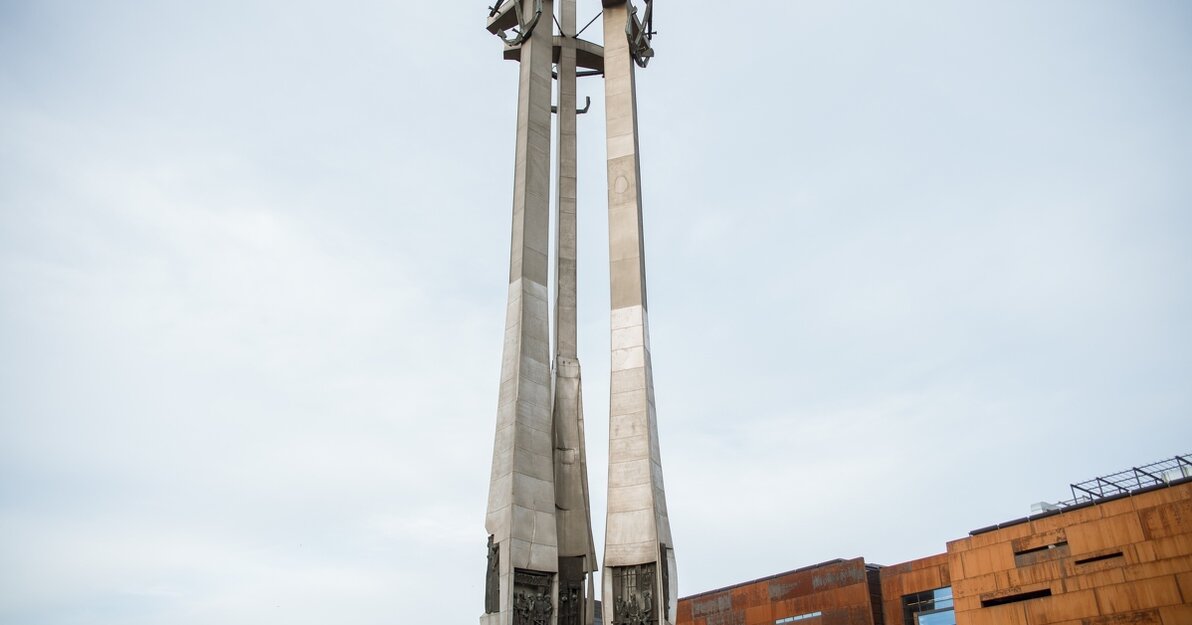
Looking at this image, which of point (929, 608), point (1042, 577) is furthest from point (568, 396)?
Result: point (929, 608)

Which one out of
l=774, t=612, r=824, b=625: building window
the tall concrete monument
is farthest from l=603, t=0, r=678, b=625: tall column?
l=774, t=612, r=824, b=625: building window

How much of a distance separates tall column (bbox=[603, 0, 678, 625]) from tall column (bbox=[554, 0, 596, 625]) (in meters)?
1.73

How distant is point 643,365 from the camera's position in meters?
23.6

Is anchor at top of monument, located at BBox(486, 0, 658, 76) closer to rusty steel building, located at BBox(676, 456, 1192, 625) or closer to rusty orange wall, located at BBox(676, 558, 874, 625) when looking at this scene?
rusty steel building, located at BBox(676, 456, 1192, 625)

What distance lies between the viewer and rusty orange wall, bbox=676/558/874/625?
54156mm

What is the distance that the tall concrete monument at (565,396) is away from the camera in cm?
2144

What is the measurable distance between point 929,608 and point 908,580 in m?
1.92

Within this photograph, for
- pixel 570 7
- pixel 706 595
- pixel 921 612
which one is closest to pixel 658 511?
pixel 570 7

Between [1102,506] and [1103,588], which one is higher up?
[1102,506]

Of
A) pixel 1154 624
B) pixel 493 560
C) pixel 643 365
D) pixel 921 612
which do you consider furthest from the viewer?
pixel 921 612

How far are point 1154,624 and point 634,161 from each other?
32.1 metres

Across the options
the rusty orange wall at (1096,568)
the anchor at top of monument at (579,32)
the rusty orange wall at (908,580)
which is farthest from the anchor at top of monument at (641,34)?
the rusty orange wall at (908,580)

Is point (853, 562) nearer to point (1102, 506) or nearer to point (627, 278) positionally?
point (1102, 506)

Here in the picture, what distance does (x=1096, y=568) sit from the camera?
42000mm
